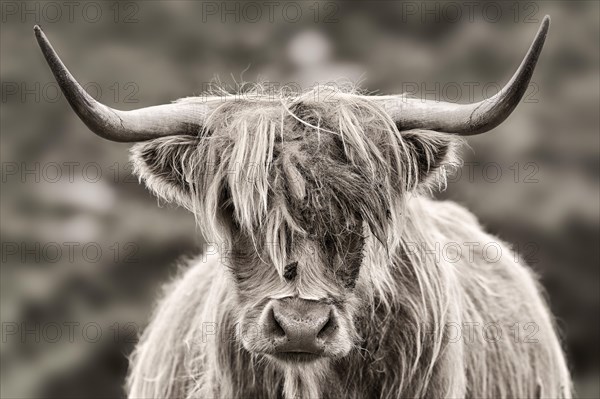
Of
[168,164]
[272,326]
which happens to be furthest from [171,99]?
[272,326]

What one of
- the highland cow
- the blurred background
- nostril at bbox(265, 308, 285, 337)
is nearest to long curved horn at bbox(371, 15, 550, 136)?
the highland cow

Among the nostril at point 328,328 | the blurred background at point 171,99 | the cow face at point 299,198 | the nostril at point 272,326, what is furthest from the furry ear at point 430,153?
the blurred background at point 171,99

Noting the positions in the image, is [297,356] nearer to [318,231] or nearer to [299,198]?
[318,231]

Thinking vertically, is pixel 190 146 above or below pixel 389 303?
above

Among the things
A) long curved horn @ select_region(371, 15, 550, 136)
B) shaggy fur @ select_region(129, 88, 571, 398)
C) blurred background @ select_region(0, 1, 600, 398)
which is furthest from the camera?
blurred background @ select_region(0, 1, 600, 398)

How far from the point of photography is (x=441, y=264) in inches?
162

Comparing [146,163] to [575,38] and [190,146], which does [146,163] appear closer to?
[190,146]

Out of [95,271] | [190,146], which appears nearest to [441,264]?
[190,146]

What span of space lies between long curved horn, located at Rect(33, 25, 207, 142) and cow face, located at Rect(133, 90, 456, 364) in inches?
2.9

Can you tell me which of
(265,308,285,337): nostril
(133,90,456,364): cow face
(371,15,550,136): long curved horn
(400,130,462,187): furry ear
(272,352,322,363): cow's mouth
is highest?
(371,15,550,136): long curved horn

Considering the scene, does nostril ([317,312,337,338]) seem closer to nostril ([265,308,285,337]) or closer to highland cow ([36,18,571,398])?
highland cow ([36,18,571,398])

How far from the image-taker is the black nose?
11.0 ft

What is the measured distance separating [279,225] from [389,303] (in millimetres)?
597

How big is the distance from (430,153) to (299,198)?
60 cm
